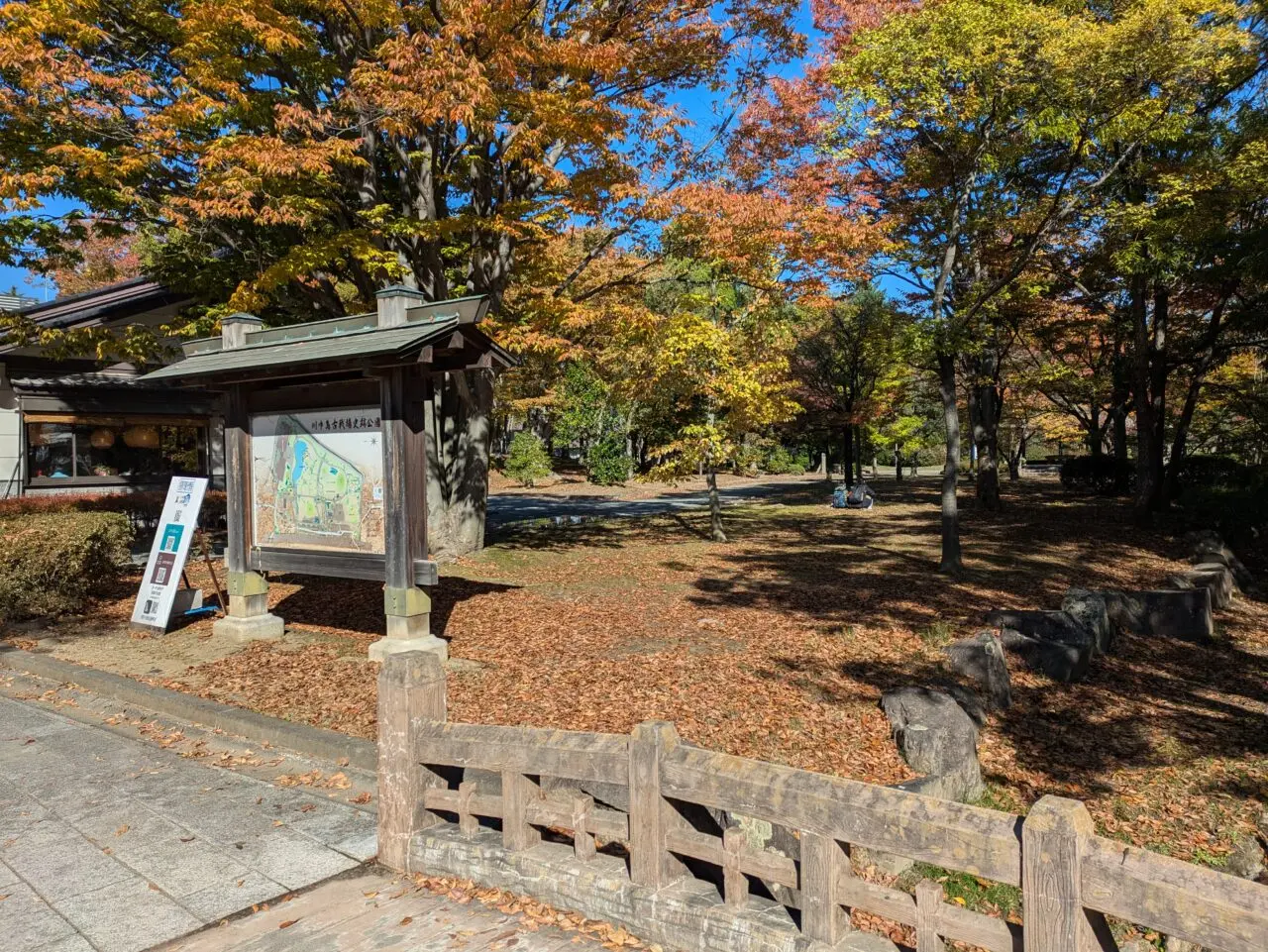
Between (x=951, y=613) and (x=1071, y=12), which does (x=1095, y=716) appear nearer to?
(x=951, y=613)

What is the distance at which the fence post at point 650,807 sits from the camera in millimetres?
3420

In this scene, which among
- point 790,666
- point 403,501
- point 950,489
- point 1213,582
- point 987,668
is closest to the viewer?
point 403,501

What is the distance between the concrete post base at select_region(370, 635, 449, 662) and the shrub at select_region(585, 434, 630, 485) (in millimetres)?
28049

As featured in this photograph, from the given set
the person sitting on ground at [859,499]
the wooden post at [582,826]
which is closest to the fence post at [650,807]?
the wooden post at [582,826]

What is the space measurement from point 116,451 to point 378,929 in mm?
16636

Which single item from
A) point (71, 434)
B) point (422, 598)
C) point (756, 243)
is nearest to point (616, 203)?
point (756, 243)

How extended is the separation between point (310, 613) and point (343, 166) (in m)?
7.35

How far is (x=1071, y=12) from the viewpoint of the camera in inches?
494

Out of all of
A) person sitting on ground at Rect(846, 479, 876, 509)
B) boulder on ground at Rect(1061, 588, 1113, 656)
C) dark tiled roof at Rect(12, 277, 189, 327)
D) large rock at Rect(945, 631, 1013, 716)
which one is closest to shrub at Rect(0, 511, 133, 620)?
dark tiled roof at Rect(12, 277, 189, 327)

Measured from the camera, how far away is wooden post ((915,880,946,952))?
274cm

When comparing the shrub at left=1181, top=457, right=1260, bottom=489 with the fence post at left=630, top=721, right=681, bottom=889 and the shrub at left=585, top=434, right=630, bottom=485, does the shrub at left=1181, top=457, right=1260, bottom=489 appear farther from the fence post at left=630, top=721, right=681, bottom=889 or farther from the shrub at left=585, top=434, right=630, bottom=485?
the shrub at left=585, top=434, right=630, bottom=485

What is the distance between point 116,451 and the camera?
55.3 ft

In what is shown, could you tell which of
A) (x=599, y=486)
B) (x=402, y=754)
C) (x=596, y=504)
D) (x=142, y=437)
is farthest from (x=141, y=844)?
(x=599, y=486)

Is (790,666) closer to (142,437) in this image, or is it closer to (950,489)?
(950,489)
